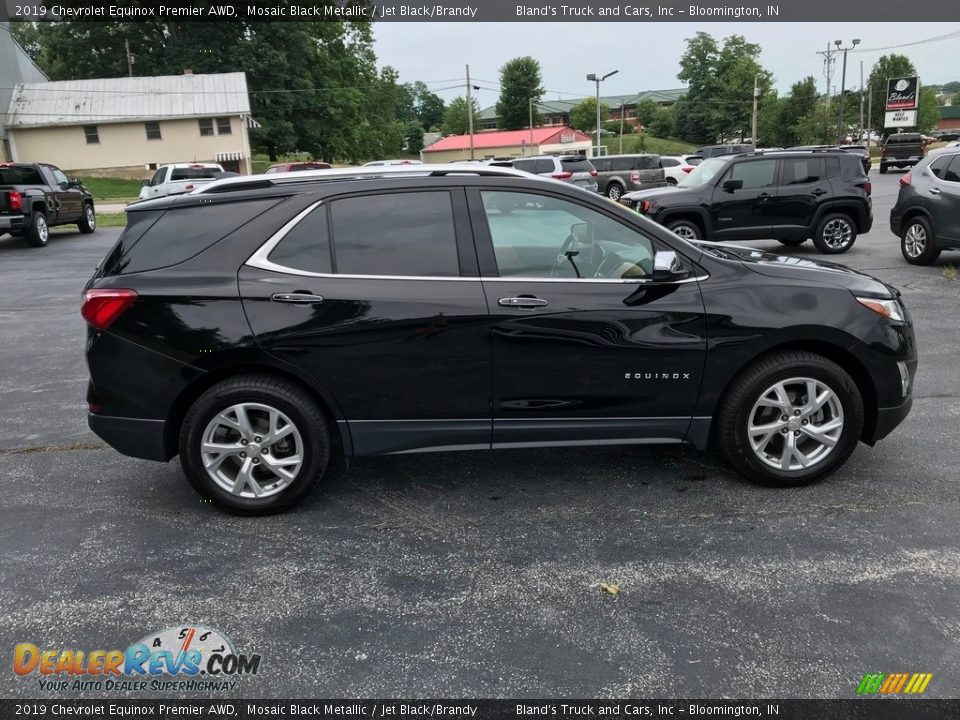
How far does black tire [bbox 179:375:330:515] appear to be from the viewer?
12.6 ft

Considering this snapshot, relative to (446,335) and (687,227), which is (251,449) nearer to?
(446,335)

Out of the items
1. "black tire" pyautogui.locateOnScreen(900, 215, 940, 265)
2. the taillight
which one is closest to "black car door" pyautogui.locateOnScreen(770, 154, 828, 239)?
"black tire" pyautogui.locateOnScreen(900, 215, 940, 265)

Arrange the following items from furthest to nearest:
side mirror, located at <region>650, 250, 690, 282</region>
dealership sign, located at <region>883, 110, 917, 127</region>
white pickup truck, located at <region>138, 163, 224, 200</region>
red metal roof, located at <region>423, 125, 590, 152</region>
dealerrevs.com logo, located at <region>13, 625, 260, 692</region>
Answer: red metal roof, located at <region>423, 125, 590, 152</region>, dealership sign, located at <region>883, 110, 917, 127</region>, white pickup truck, located at <region>138, 163, 224, 200</region>, side mirror, located at <region>650, 250, 690, 282</region>, dealerrevs.com logo, located at <region>13, 625, 260, 692</region>

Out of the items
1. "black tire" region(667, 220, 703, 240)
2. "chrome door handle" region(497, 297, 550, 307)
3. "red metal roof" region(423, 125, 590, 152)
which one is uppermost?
"red metal roof" region(423, 125, 590, 152)

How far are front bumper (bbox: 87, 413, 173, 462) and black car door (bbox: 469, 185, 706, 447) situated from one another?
177 centimetres

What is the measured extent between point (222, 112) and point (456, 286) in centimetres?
4551

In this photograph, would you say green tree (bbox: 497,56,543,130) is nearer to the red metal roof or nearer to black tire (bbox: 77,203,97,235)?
the red metal roof

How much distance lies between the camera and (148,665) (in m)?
2.86

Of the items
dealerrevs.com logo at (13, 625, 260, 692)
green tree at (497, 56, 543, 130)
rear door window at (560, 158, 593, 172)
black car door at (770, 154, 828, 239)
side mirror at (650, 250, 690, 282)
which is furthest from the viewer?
green tree at (497, 56, 543, 130)

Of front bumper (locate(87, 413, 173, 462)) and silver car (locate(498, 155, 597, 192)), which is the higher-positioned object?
silver car (locate(498, 155, 597, 192))

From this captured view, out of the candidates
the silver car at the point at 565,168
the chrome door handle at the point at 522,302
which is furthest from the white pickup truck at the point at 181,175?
the chrome door handle at the point at 522,302

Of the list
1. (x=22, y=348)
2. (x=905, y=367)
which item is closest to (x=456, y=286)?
(x=905, y=367)

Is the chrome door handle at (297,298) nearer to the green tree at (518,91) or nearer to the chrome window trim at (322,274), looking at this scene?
the chrome window trim at (322,274)

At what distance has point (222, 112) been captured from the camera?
4428 centimetres
